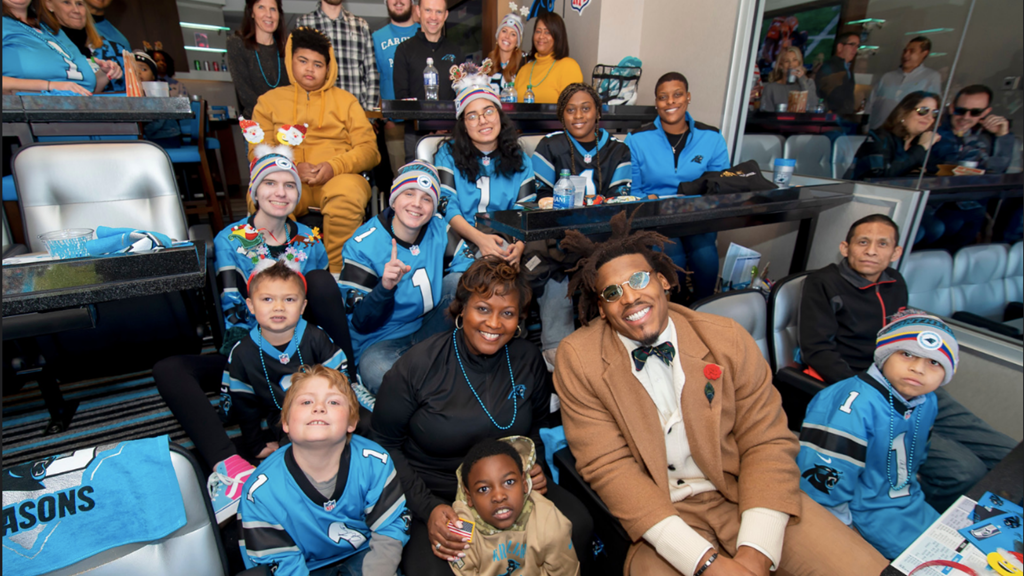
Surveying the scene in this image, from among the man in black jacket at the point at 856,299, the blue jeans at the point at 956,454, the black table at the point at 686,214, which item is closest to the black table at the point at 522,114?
the black table at the point at 686,214

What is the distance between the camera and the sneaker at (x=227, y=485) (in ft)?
5.31

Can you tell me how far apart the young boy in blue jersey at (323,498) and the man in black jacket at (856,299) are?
5.71ft

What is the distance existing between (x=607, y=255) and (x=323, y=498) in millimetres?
1097

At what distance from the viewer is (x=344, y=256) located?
2.19 metres

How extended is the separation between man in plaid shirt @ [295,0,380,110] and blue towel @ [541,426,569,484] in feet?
10.6

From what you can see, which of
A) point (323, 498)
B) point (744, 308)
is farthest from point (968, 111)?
point (323, 498)

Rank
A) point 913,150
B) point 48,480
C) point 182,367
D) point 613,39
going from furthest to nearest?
point 613,39 → point 913,150 → point 182,367 → point 48,480

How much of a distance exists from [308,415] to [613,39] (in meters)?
4.05

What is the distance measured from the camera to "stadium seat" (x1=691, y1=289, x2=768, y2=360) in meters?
1.94

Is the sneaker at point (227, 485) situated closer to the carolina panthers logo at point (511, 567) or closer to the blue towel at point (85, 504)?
the blue towel at point (85, 504)

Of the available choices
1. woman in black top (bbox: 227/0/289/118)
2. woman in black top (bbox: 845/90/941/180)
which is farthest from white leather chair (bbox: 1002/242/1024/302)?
woman in black top (bbox: 227/0/289/118)

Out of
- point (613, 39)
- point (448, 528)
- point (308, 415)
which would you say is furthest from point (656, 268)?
point (613, 39)

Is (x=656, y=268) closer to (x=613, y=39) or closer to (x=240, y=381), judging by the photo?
(x=240, y=381)

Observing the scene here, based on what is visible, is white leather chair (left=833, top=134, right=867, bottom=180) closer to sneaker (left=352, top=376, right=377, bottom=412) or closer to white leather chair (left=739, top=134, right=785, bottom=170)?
white leather chair (left=739, top=134, right=785, bottom=170)
